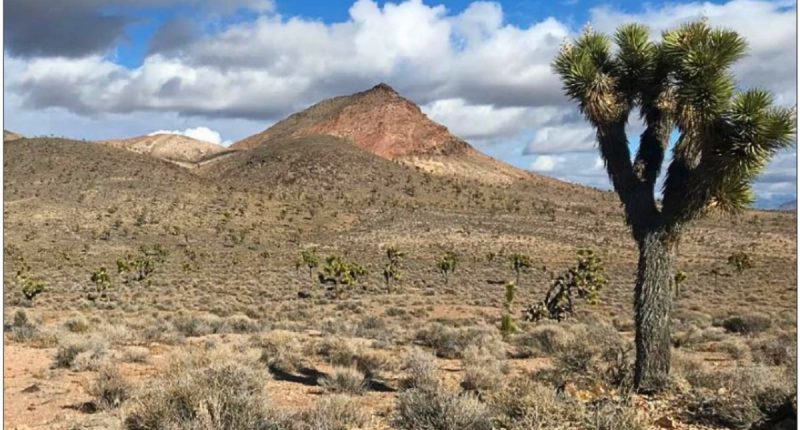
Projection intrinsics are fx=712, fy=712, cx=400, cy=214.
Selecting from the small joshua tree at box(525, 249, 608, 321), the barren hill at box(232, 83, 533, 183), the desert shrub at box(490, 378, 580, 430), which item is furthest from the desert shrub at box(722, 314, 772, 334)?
the barren hill at box(232, 83, 533, 183)

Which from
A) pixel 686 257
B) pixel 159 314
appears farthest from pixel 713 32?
pixel 686 257

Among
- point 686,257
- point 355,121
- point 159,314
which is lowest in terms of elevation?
point 159,314

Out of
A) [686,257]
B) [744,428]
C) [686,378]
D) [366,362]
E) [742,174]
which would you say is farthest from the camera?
[686,257]

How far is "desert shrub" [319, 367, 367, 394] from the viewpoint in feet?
36.6

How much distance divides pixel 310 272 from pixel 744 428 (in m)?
42.1

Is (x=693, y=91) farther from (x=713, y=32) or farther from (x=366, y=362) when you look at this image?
(x=366, y=362)

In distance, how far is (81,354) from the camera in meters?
13.2

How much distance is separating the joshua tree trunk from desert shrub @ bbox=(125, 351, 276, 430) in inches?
205

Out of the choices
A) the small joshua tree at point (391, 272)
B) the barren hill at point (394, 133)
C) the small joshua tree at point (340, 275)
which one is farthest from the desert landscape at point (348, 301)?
the barren hill at point (394, 133)

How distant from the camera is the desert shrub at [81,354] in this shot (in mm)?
12945

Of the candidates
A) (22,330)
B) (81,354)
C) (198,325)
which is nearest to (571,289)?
(198,325)

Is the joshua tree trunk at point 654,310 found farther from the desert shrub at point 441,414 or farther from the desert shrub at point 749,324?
the desert shrub at point 749,324

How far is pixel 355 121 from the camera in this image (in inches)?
5871

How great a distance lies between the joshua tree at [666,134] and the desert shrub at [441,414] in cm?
326
